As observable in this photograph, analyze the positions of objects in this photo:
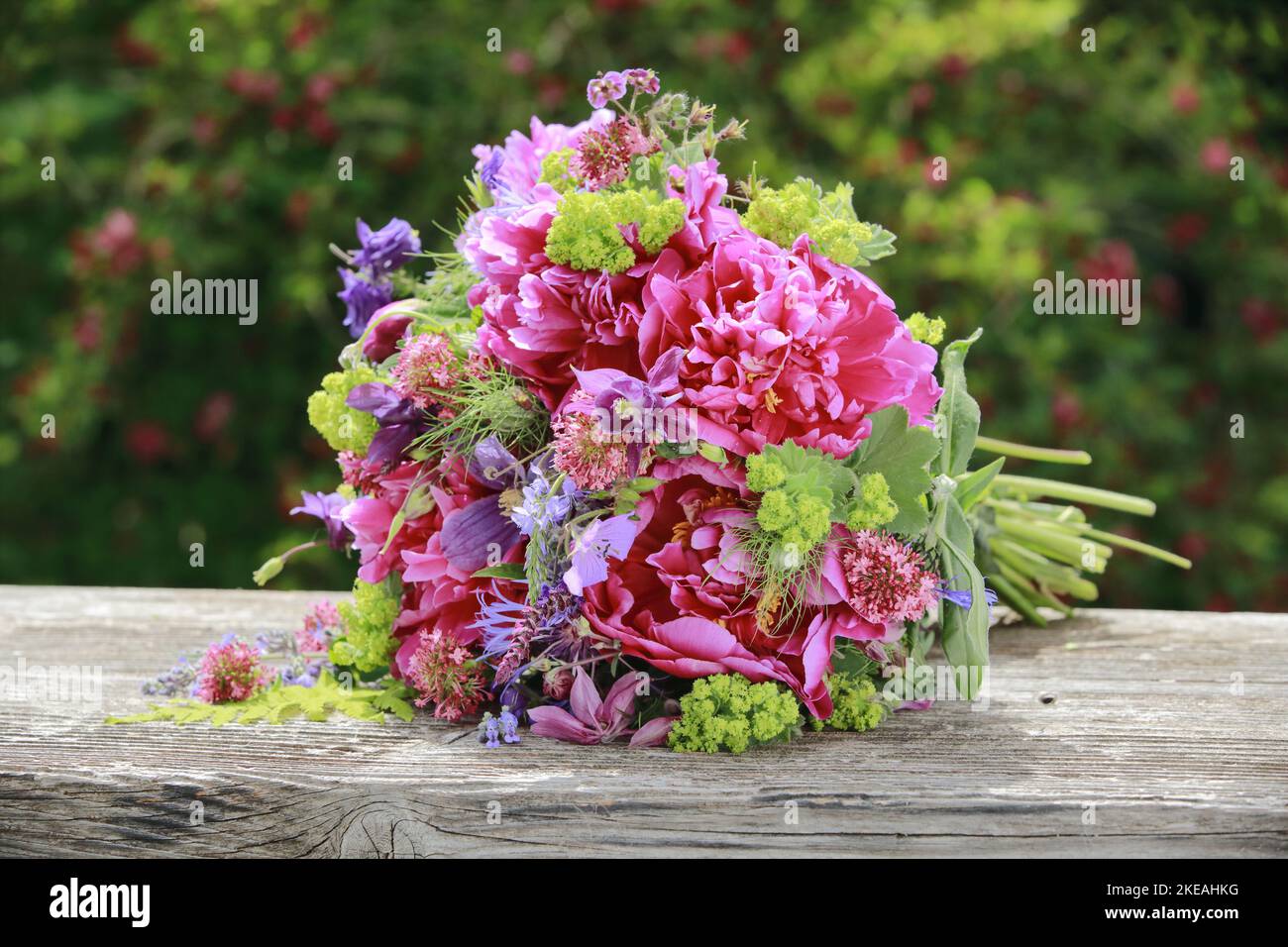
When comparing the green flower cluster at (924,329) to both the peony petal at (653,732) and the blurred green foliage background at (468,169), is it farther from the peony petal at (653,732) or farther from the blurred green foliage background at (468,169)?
the blurred green foliage background at (468,169)

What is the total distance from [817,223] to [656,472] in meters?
0.26

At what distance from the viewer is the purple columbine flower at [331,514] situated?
139cm

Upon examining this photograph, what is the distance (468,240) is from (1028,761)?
66 cm

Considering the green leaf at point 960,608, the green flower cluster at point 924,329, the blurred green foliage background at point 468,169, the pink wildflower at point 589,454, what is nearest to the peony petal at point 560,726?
the pink wildflower at point 589,454

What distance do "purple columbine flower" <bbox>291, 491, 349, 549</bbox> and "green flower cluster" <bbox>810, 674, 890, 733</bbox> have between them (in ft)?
1.75

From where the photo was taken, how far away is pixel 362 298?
1393 millimetres

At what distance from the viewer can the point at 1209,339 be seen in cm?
318

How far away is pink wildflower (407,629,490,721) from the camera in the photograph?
1.21m

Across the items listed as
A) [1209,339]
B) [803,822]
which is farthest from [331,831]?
[1209,339]

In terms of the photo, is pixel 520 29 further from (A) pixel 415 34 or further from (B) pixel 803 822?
(B) pixel 803 822

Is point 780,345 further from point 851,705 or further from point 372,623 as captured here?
point 372,623

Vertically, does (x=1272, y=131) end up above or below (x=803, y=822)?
above

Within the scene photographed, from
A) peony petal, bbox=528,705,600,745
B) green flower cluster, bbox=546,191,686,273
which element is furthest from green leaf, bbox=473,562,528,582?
green flower cluster, bbox=546,191,686,273

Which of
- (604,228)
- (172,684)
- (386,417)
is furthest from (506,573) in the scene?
(172,684)
